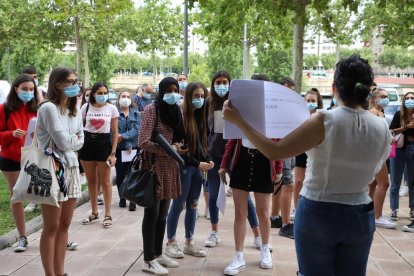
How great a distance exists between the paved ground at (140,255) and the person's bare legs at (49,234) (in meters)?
0.72

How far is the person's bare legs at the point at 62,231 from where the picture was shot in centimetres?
388

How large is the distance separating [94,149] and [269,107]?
155 inches

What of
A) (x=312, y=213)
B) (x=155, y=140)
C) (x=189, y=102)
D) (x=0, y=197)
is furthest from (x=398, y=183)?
(x=0, y=197)

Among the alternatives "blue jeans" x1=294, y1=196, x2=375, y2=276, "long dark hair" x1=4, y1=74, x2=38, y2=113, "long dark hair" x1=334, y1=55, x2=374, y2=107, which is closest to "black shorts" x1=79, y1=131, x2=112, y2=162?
"long dark hair" x1=4, y1=74, x2=38, y2=113

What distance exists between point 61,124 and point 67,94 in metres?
0.28

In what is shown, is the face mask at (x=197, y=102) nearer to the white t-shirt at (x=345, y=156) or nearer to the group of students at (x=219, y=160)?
the group of students at (x=219, y=160)

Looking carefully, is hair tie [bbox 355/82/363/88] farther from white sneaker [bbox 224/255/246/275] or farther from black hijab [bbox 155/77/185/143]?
white sneaker [bbox 224/255/246/275]

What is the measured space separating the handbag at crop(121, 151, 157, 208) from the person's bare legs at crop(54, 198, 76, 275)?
0.52 meters

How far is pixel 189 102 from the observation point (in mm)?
4746

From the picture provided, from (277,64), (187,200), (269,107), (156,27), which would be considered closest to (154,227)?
(187,200)

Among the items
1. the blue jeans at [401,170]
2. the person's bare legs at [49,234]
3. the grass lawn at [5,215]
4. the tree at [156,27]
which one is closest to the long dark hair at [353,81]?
the person's bare legs at [49,234]

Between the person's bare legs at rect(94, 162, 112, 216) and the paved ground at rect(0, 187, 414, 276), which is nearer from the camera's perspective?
the paved ground at rect(0, 187, 414, 276)

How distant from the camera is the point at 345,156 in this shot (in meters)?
2.38

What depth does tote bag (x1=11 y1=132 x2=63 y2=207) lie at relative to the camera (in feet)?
11.7
